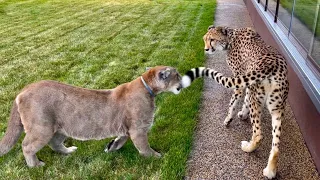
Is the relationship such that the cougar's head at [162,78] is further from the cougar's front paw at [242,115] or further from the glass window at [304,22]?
the glass window at [304,22]

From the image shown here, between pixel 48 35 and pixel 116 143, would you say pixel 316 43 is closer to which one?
pixel 116 143

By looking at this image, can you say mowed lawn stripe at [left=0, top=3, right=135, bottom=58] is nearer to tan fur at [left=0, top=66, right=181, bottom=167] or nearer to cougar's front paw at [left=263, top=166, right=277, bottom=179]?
tan fur at [left=0, top=66, right=181, bottom=167]

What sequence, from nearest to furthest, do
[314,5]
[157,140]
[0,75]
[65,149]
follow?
[65,149]
[157,140]
[314,5]
[0,75]

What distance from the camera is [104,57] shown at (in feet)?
28.2

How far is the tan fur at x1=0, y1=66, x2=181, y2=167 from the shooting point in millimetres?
4160

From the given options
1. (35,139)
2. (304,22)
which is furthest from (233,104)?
(35,139)

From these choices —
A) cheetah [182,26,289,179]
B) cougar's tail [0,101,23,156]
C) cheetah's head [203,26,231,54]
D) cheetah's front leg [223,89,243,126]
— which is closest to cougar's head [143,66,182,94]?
cheetah [182,26,289,179]

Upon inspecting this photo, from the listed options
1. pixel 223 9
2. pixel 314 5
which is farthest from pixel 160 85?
pixel 223 9

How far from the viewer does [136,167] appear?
4395mm

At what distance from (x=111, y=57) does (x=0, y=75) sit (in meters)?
2.34

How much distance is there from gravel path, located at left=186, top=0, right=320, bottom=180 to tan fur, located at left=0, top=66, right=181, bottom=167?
0.62 metres

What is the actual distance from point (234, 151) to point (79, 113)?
75.3 inches

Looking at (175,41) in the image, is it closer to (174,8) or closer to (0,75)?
(0,75)

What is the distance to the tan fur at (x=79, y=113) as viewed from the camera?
4.16 meters
